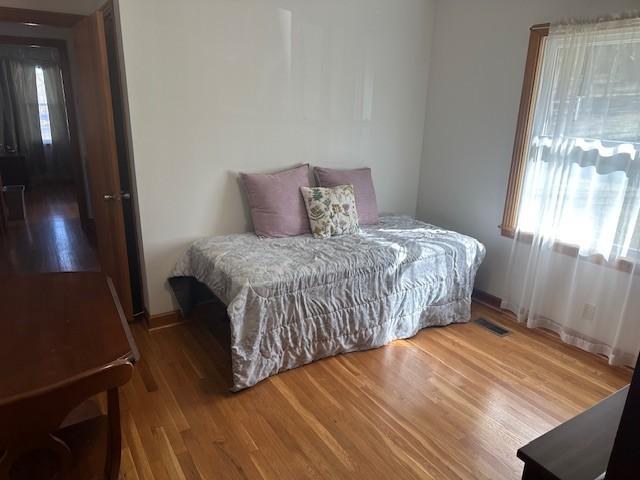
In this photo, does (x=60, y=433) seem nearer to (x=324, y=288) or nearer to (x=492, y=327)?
(x=324, y=288)

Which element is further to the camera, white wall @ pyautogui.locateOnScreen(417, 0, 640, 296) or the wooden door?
white wall @ pyautogui.locateOnScreen(417, 0, 640, 296)

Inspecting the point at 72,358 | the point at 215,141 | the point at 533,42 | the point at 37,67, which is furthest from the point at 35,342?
the point at 37,67

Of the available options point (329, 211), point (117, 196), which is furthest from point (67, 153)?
point (329, 211)

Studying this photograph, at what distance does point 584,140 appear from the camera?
2.68 metres

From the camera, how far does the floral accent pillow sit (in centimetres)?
307

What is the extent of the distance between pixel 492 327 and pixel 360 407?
139 centimetres

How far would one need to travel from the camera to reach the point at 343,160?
354cm

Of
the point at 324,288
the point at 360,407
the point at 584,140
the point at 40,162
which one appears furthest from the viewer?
the point at 40,162

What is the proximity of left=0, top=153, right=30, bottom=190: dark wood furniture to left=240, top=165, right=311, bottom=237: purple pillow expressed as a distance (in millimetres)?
6130

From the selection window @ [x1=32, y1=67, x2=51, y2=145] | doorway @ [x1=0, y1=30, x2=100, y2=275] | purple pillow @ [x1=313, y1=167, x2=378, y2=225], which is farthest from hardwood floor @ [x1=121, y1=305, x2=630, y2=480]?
window @ [x1=32, y1=67, x2=51, y2=145]

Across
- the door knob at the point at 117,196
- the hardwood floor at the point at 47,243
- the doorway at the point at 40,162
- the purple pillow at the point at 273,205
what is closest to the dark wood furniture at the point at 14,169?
the doorway at the point at 40,162

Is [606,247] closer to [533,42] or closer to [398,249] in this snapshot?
[398,249]

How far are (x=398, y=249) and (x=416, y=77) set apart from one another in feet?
5.62

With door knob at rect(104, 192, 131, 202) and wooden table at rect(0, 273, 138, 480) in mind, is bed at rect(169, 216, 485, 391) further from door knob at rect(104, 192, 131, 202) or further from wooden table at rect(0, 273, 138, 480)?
wooden table at rect(0, 273, 138, 480)
